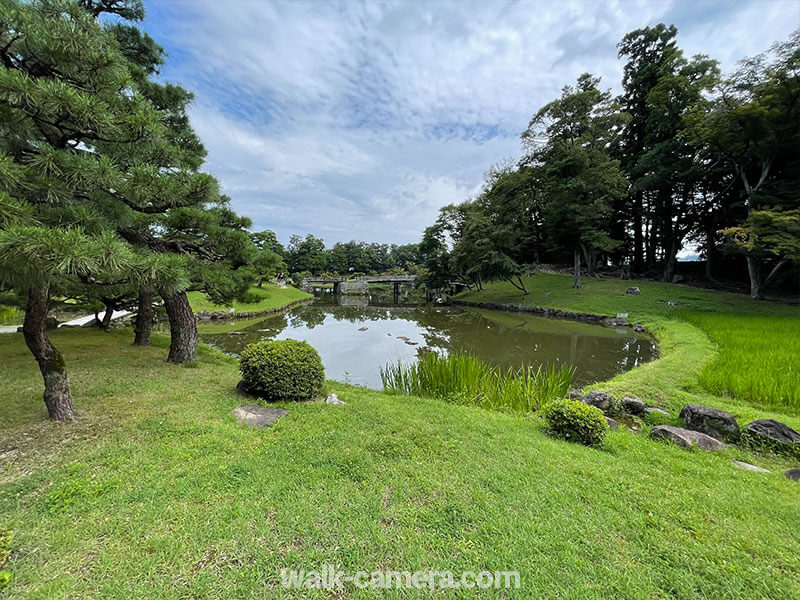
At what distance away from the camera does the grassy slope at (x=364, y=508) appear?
1.62 metres

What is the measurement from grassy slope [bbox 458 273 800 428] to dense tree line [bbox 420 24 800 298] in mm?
2610

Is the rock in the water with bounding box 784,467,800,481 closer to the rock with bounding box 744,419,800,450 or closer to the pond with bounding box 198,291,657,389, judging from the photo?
the rock with bounding box 744,419,800,450

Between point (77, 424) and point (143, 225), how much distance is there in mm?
2548

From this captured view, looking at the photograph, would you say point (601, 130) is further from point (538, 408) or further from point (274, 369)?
point (274, 369)

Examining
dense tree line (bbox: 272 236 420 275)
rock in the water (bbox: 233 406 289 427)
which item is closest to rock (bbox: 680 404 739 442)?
rock in the water (bbox: 233 406 289 427)

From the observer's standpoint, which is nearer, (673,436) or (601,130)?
(673,436)

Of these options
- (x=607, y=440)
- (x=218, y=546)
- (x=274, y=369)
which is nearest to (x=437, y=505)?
(x=218, y=546)

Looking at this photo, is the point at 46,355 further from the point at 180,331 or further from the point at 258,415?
the point at 180,331

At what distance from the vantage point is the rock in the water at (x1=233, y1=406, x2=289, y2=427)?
345cm

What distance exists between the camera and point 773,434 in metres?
3.33

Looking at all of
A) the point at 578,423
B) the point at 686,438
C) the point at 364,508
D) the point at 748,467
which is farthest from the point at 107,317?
the point at 748,467

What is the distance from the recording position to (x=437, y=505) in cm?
218

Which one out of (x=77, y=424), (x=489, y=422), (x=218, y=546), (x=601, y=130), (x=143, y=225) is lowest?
(x=489, y=422)

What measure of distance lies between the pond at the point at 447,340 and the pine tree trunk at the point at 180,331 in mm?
2772
